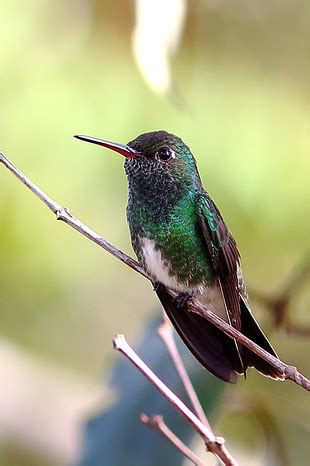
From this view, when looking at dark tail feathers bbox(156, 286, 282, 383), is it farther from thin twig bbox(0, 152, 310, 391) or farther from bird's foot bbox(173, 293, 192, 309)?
thin twig bbox(0, 152, 310, 391)

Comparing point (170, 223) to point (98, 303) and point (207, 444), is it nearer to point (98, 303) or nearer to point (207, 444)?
point (207, 444)

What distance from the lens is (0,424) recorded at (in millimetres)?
3477

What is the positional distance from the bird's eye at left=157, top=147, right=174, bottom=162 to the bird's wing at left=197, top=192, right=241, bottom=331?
17 centimetres

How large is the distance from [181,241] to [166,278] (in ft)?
0.35

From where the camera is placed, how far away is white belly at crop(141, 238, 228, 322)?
2.47 m

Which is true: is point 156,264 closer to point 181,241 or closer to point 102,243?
point 181,241

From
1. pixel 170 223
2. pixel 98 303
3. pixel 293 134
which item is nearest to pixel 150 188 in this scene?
A: pixel 170 223

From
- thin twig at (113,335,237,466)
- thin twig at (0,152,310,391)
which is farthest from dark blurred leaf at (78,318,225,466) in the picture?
thin twig at (113,335,237,466)

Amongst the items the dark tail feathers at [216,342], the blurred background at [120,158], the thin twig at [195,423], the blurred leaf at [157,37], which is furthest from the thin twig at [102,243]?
the blurred background at [120,158]

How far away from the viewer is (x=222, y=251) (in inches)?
95.6

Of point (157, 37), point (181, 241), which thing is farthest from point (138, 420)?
point (157, 37)

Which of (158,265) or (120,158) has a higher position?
(120,158)

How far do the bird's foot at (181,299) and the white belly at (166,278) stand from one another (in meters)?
0.04

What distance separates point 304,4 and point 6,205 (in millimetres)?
1583
